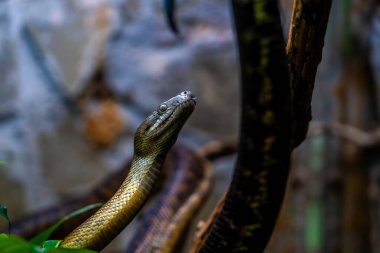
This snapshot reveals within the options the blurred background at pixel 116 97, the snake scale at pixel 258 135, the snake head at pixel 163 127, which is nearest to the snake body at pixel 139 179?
the snake head at pixel 163 127

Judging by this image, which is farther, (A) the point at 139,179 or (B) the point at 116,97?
(B) the point at 116,97

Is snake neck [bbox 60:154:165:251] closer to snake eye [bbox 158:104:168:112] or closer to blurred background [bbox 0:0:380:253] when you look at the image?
snake eye [bbox 158:104:168:112]

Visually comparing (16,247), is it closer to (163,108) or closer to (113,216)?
(113,216)

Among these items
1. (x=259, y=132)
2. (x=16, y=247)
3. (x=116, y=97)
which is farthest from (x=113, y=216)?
(x=116, y=97)

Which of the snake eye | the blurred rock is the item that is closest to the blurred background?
the blurred rock

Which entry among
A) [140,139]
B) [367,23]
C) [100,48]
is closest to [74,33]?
[100,48]

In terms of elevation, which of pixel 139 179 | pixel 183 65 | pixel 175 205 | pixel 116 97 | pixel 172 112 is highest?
pixel 172 112
